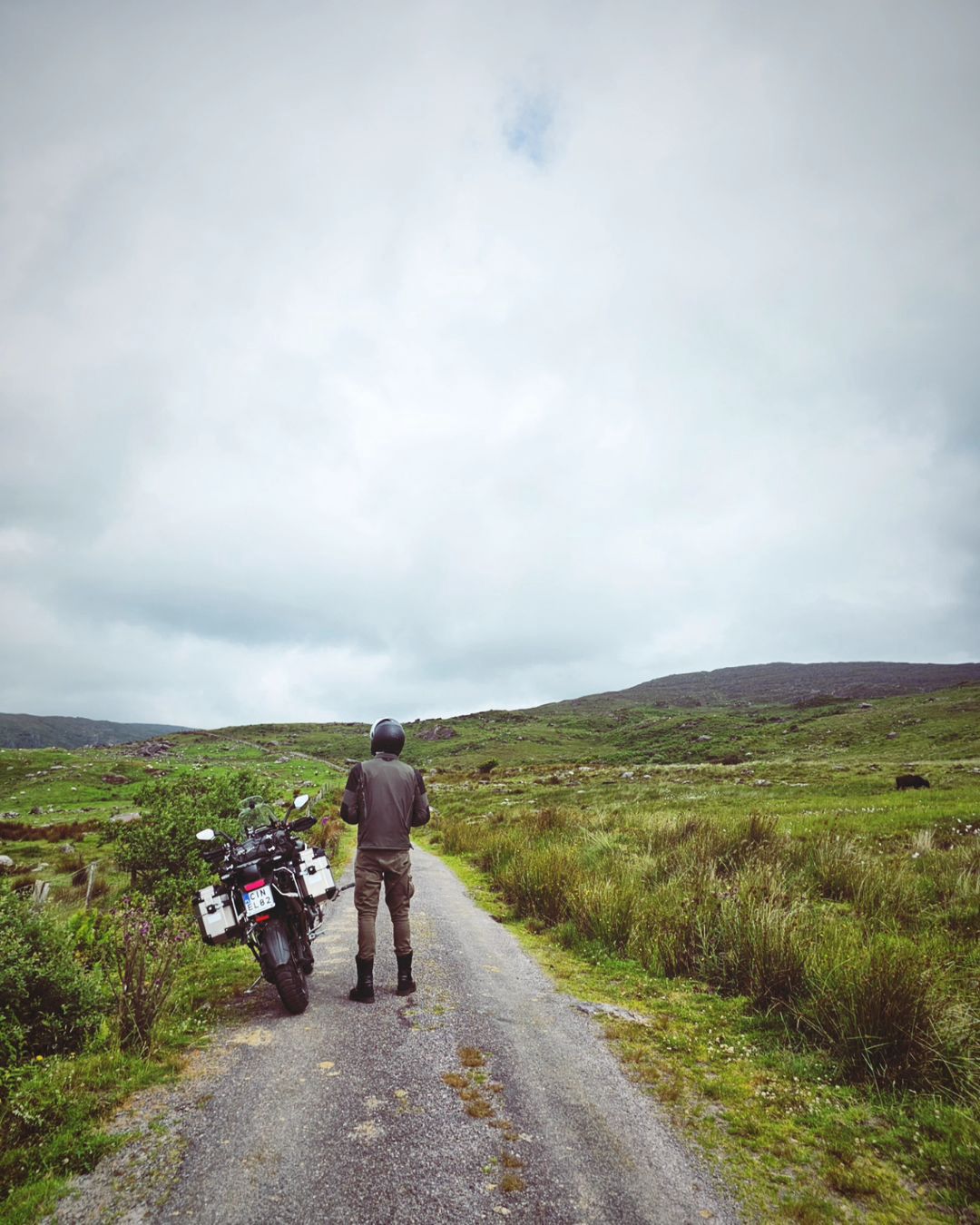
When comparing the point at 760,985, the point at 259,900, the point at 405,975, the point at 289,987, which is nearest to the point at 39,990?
the point at 259,900

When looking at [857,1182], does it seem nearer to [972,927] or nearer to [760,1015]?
[760,1015]

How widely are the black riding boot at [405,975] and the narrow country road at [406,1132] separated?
389 millimetres

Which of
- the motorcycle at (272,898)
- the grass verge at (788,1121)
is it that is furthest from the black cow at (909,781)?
the motorcycle at (272,898)

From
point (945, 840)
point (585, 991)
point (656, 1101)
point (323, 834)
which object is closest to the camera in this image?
point (656, 1101)

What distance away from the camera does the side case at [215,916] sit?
651 cm

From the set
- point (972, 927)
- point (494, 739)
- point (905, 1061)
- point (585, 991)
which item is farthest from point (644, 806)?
point (494, 739)

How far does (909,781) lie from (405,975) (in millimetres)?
30764

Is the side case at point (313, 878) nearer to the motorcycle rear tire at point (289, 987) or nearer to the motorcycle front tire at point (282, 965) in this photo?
the motorcycle front tire at point (282, 965)

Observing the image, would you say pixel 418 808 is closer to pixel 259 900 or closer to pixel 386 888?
pixel 386 888

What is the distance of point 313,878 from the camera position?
23.7 feet

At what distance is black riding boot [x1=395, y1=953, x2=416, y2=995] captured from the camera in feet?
23.5

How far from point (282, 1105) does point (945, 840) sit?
55.7ft

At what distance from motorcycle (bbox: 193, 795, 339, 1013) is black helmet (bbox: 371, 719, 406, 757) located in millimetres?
1170

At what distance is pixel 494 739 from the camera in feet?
403
